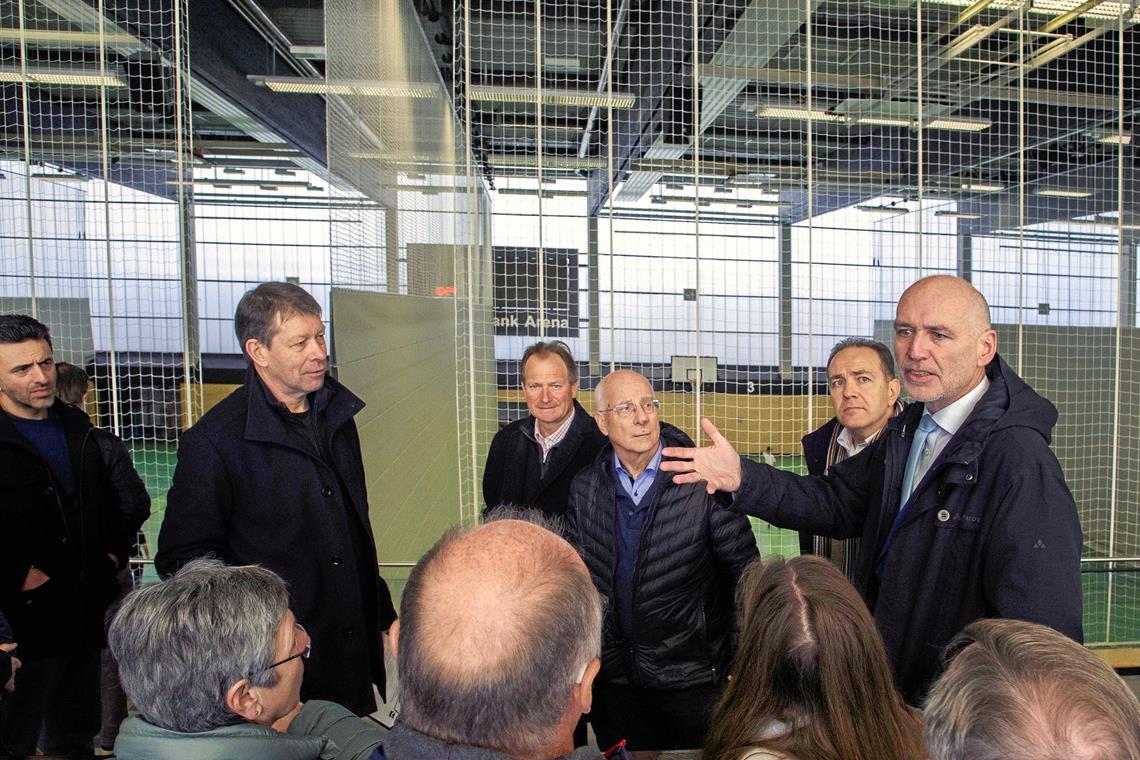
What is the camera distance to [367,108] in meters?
3.83

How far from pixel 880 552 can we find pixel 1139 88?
825cm

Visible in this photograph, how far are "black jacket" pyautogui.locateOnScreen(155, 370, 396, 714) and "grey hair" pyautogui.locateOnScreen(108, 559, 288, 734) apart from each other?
0.67 meters


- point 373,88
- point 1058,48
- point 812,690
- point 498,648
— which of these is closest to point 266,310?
point 498,648

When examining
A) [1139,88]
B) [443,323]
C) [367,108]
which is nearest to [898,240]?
[1139,88]

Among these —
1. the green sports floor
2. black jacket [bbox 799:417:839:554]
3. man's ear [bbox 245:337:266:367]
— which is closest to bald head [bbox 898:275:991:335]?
black jacket [bbox 799:417:839:554]

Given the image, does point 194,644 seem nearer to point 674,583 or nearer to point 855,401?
point 674,583

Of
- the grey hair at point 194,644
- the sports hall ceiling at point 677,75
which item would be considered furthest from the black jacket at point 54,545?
the sports hall ceiling at point 677,75

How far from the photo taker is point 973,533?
1681 millimetres

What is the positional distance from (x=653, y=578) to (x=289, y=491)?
1001 millimetres

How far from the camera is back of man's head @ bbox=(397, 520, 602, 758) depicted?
2.75ft

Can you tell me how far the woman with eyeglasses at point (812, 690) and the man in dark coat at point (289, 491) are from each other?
3.91 ft

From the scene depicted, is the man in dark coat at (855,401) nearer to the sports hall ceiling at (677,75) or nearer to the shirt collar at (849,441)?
the shirt collar at (849,441)

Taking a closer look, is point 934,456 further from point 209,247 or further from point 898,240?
point 209,247

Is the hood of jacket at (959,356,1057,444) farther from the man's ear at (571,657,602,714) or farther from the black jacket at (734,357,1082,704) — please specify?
the man's ear at (571,657,602,714)
